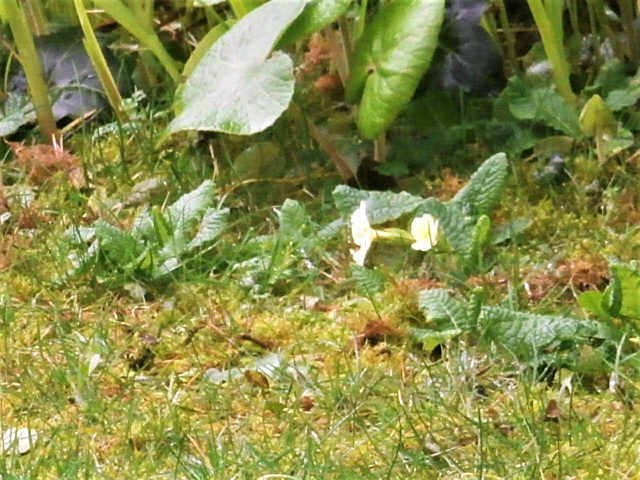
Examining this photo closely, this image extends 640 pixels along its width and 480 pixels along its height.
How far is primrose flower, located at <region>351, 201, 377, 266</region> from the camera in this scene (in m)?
1.53

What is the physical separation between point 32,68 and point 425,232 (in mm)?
929

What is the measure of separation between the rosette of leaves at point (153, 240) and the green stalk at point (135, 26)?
0.36 m

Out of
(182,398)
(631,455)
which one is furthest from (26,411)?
(631,455)

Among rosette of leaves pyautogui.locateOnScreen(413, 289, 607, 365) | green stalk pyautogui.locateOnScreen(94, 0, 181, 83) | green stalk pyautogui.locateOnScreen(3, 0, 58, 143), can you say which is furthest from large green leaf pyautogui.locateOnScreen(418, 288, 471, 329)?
green stalk pyautogui.locateOnScreen(3, 0, 58, 143)

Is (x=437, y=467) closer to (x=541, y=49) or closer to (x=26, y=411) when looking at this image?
(x=26, y=411)

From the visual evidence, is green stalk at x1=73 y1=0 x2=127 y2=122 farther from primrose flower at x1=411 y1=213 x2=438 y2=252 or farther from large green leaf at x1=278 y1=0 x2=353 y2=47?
primrose flower at x1=411 y1=213 x2=438 y2=252

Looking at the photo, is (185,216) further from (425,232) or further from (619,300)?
(619,300)

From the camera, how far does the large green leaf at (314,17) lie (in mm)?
1610

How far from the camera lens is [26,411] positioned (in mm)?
1314

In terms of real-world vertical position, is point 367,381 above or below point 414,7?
below

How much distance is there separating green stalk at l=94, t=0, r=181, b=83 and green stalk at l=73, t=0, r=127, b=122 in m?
0.04

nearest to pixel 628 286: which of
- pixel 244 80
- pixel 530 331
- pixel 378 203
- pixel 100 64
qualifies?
pixel 530 331

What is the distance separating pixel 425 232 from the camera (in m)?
1.51

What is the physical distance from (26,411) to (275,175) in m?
0.73
